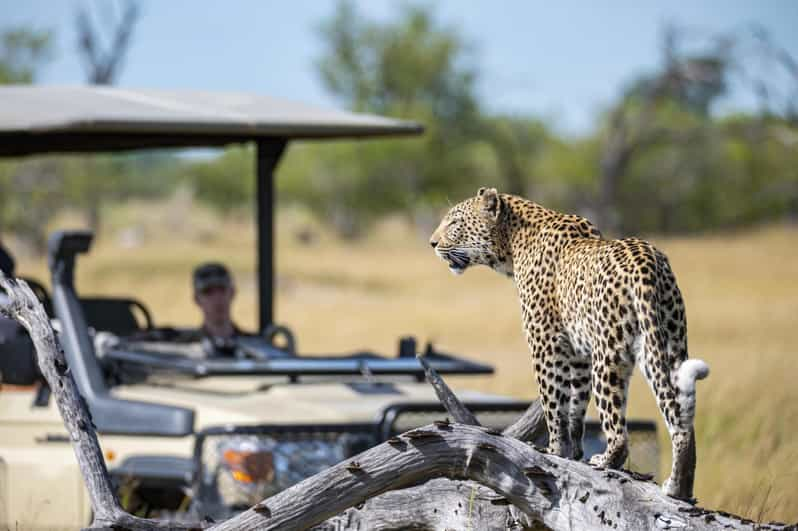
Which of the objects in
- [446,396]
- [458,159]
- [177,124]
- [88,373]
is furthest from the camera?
[458,159]

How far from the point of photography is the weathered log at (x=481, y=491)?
2.24 metres

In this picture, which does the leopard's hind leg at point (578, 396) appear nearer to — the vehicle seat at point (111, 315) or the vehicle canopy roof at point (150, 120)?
the vehicle canopy roof at point (150, 120)

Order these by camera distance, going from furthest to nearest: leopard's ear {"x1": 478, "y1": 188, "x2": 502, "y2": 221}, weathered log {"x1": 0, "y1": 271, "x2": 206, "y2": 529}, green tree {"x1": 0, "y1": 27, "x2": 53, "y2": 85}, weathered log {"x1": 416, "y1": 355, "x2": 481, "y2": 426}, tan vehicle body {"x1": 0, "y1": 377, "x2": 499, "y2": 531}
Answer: green tree {"x1": 0, "y1": 27, "x2": 53, "y2": 85}
tan vehicle body {"x1": 0, "y1": 377, "x2": 499, "y2": 531}
weathered log {"x1": 0, "y1": 271, "x2": 206, "y2": 529}
leopard's ear {"x1": 478, "y1": 188, "x2": 502, "y2": 221}
weathered log {"x1": 416, "y1": 355, "x2": 481, "y2": 426}

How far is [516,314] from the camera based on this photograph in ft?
64.1

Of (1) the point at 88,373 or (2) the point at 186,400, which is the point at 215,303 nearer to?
(2) the point at 186,400

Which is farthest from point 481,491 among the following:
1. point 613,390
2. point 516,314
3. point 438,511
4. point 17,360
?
point 516,314

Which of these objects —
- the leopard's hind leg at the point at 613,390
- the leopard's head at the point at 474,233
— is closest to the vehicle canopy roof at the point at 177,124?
the leopard's head at the point at 474,233

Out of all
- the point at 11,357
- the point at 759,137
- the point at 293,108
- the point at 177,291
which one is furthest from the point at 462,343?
the point at 759,137

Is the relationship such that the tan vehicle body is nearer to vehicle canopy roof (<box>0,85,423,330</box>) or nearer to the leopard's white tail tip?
vehicle canopy roof (<box>0,85,423,330</box>)

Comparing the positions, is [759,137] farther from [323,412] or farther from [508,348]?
[323,412]

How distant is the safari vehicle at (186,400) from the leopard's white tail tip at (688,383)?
2.45 meters

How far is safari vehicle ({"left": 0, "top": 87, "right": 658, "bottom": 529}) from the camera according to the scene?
459 cm

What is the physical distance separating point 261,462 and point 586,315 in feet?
8.25

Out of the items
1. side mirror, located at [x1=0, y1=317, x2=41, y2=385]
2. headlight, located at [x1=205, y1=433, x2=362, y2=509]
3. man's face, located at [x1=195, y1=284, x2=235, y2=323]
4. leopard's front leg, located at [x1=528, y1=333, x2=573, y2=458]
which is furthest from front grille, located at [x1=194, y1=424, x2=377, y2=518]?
leopard's front leg, located at [x1=528, y1=333, x2=573, y2=458]
